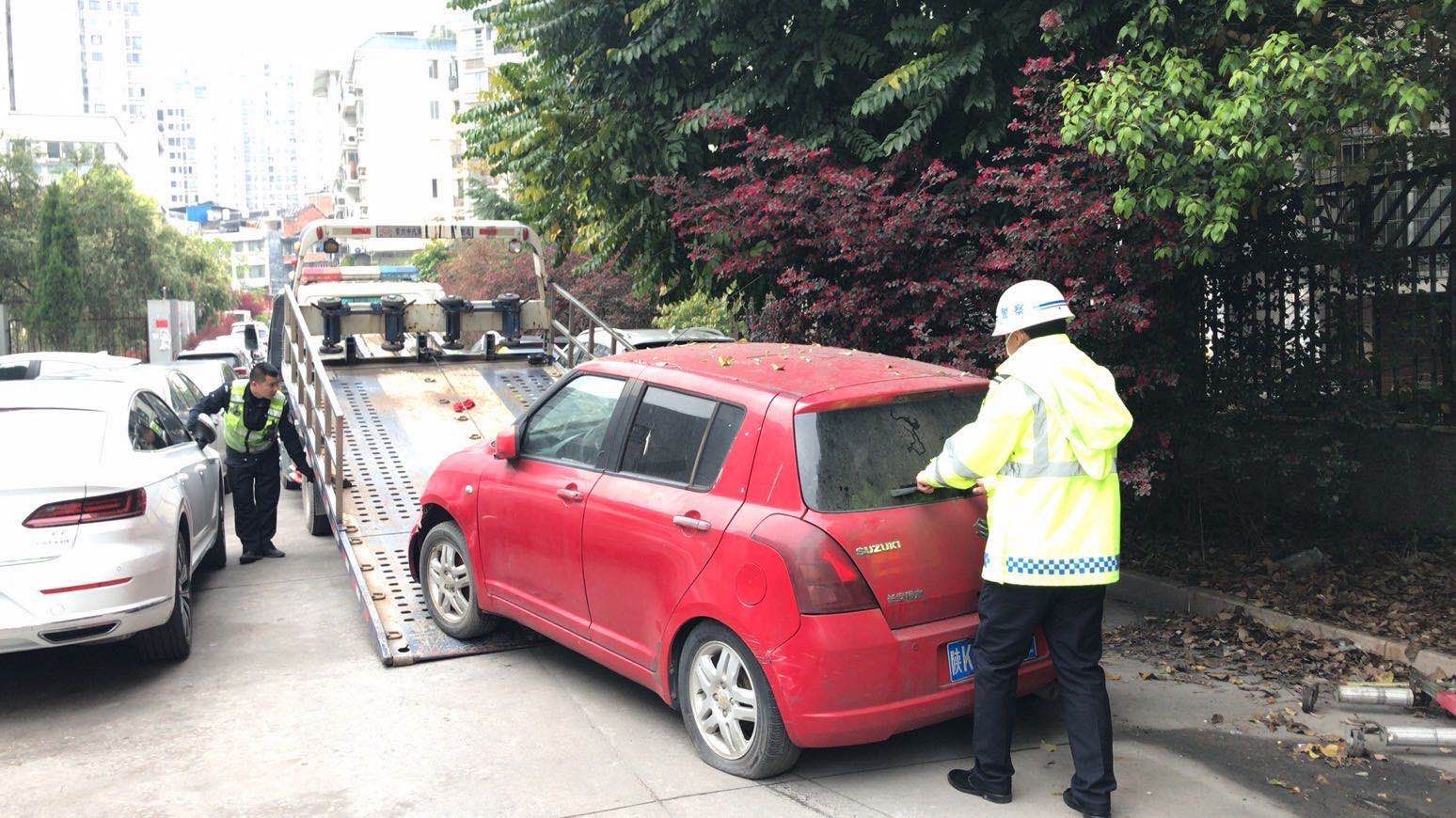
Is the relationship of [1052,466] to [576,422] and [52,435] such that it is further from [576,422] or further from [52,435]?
[52,435]

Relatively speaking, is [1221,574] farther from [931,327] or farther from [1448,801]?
[1448,801]

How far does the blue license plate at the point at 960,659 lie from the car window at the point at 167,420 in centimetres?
514

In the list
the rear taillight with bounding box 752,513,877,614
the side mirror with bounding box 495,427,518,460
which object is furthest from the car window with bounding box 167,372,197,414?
the rear taillight with bounding box 752,513,877,614

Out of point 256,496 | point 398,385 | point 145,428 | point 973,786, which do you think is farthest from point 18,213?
point 973,786

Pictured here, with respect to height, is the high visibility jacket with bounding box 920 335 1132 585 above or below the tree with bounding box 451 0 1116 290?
below

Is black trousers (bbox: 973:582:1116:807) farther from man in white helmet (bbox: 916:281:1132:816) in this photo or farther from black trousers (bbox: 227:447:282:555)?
black trousers (bbox: 227:447:282:555)

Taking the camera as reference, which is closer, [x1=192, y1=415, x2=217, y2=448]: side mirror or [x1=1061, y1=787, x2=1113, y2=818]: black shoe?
[x1=1061, y1=787, x2=1113, y2=818]: black shoe

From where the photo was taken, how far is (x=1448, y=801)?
4520mm

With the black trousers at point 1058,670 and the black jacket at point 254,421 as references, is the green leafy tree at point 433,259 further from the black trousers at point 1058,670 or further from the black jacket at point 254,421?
the black trousers at point 1058,670

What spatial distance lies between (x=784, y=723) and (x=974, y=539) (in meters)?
1.04

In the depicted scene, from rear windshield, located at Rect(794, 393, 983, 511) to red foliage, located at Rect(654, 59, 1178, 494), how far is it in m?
2.15

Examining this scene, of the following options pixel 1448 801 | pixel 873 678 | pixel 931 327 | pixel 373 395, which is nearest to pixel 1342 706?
pixel 1448 801

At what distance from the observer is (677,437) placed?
5.20 m

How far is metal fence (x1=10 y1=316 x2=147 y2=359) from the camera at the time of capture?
3631 centimetres
